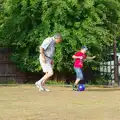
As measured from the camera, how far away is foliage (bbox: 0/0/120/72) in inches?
824


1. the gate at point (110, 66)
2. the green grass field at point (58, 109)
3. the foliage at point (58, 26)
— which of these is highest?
the foliage at point (58, 26)

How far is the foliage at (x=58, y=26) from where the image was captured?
20.9 metres

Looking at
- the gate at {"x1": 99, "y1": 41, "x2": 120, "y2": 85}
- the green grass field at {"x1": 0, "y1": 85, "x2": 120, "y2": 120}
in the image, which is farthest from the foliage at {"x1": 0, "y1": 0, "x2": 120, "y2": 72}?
the green grass field at {"x1": 0, "y1": 85, "x2": 120, "y2": 120}

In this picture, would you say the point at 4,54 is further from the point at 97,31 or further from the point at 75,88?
the point at 75,88

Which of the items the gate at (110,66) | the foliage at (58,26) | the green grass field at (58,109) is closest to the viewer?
the green grass field at (58,109)

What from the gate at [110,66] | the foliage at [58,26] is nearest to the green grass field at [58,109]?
the foliage at [58,26]

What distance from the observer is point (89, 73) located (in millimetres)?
24297

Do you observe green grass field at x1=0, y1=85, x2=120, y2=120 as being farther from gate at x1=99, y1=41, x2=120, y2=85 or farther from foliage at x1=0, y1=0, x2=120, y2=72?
gate at x1=99, y1=41, x2=120, y2=85

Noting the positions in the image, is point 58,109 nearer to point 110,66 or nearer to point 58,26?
point 58,26

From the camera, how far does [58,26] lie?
68.8ft

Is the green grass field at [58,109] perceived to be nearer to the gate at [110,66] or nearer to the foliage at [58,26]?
the foliage at [58,26]

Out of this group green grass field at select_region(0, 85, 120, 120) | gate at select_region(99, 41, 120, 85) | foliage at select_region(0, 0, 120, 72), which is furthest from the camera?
gate at select_region(99, 41, 120, 85)

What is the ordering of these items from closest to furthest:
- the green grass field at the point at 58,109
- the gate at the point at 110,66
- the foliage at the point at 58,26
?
the green grass field at the point at 58,109 < the foliage at the point at 58,26 < the gate at the point at 110,66

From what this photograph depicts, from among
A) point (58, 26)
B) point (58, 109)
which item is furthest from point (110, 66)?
point (58, 109)
